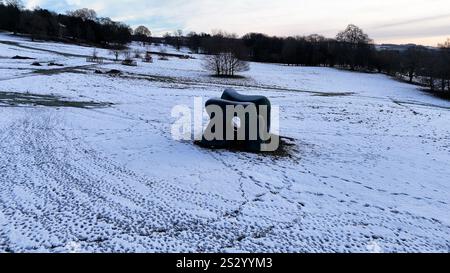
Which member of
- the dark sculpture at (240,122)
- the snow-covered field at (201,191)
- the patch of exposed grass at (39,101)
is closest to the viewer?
the snow-covered field at (201,191)

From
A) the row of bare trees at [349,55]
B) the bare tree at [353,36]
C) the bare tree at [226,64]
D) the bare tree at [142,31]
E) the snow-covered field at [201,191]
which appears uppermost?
the bare tree at [142,31]

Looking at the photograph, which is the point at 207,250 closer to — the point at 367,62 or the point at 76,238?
the point at 76,238

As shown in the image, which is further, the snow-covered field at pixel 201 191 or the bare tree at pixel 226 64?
the bare tree at pixel 226 64

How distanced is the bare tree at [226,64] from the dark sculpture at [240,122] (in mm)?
40758

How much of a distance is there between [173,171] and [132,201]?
2190mm

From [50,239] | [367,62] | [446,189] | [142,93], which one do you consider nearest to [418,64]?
[367,62]

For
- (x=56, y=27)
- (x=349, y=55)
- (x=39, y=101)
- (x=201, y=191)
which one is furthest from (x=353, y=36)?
(x=201, y=191)

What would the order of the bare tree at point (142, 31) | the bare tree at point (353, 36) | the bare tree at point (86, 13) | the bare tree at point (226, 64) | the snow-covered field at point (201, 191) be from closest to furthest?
1. the snow-covered field at point (201, 191)
2. the bare tree at point (226, 64)
3. the bare tree at point (353, 36)
4. the bare tree at point (86, 13)
5. the bare tree at point (142, 31)

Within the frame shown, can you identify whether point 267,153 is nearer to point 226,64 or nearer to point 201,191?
point 201,191

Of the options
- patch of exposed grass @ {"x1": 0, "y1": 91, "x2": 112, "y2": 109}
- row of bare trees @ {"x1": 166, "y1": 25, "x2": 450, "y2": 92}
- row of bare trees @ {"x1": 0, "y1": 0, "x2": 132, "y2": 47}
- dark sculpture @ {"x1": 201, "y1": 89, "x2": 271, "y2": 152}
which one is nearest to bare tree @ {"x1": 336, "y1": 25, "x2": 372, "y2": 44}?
row of bare trees @ {"x1": 166, "y1": 25, "x2": 450, "y2": 92}

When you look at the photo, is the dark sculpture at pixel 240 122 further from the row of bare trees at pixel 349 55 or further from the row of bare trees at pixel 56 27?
the row of bare trees at pixel 56 27

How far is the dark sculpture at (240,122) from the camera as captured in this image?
451 inches

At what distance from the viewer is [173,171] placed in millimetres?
9500

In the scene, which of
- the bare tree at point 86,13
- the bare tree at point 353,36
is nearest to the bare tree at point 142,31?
the bare tree at point 86,13
